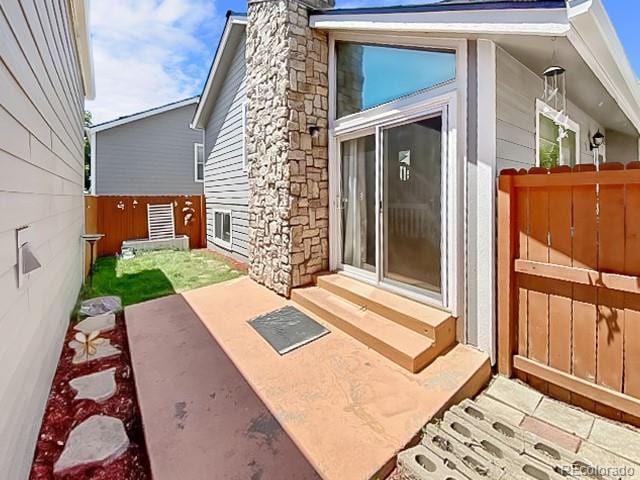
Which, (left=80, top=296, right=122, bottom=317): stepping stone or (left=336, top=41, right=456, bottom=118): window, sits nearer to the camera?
(left=336, top=41, right=456, bottom=118): window

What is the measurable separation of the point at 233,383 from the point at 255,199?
11.4 feet

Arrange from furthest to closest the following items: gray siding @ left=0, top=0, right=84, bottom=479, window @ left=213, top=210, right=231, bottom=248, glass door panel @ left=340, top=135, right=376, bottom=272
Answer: window @ left=213, top=210, right=231, bottom=248
glass door panel @ left=340, top=135, right=376, bottom=272
gray siding @ left=0, top=0, right=84, bottom=479

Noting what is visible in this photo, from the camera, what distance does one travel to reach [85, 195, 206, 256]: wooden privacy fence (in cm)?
952

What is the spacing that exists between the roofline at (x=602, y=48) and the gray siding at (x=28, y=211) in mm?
3606

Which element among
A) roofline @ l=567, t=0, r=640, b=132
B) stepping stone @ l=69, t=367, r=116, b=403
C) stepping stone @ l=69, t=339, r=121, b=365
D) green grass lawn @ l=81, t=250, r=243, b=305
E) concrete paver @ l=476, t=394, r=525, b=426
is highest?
roofline @ l=567, t=0, r=640, b=132

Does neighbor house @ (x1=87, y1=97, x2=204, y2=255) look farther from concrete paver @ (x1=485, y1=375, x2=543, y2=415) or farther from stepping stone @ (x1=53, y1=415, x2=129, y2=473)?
concrete paver @ (x1=485, y1=375, x2=543, y2=415)

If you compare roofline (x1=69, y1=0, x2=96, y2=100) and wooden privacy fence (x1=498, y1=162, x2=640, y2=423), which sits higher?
roofline (x1=69, y1=0, x2=96, y2=100)

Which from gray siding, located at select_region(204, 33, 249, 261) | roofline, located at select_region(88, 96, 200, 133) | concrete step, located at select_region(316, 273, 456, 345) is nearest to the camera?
concrete step, located at select_region(316, 273, 456, 345)

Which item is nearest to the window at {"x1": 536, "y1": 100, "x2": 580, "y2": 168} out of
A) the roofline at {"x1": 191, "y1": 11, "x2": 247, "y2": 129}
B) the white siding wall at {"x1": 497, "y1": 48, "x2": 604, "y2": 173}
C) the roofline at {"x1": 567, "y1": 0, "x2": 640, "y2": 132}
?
the white siding wall at {"x1": 497, "y1": 48, "x2": 604, "y2": 173}

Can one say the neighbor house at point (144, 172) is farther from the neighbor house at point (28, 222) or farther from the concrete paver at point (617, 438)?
the concrete paver at point (617, 438)

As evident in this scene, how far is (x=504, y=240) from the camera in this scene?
2.98 metres

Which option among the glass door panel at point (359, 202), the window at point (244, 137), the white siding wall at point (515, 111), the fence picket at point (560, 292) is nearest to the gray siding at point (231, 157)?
the window at point (244, 137)

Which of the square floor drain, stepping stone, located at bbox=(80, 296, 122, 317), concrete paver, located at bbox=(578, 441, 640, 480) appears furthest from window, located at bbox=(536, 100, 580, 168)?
stepping stone, located at bbox=(80, 296, 122, 317)

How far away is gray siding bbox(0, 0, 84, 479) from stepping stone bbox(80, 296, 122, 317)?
1213 mm
